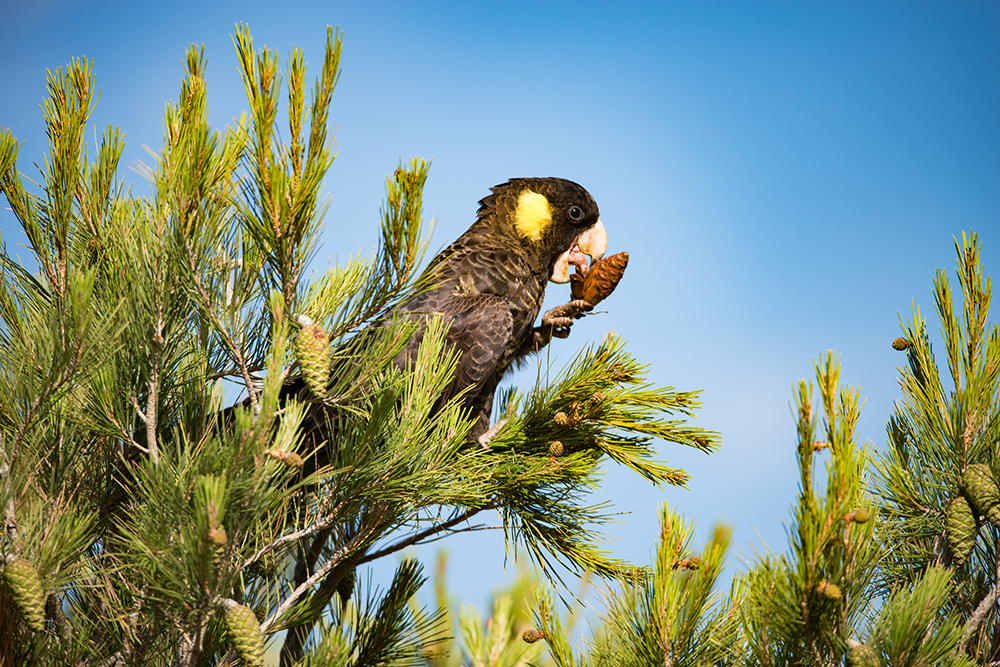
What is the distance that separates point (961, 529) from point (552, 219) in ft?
6.53

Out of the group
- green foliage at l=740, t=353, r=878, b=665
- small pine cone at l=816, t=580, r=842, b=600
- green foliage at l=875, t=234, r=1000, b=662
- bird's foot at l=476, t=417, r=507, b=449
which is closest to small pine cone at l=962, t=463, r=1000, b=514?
green foliage at l=875, t=234, r=1000, b=662

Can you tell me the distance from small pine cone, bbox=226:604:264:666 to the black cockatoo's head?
2.08 metres

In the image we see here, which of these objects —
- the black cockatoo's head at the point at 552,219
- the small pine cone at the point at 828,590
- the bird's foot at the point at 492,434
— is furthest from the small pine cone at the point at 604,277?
the small pine cone at the point at 828,590

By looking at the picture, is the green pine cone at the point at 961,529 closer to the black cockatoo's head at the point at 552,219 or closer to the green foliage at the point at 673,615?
the green foliage at the point at 673,615

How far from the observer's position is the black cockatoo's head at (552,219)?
303 cm

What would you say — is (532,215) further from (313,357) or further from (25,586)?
(25,586)

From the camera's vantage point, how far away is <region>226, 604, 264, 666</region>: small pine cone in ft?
3.74

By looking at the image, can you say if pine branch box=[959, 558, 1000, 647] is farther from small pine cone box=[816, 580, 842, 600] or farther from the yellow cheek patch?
the yellow cheek patch

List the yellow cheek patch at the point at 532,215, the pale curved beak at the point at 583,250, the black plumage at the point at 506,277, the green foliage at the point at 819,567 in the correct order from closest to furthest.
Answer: the green foliage at the point at 819,567 < the black plumage at the point at 506,277 < the yellow cheek patch at the point at 532,215 < the pale curved beak at the point at 583,250

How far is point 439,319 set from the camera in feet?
5.04

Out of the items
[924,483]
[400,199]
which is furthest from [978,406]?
[400,199]

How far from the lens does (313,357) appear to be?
3.91ft

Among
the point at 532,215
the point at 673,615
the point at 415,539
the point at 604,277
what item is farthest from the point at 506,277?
the point at 673,615

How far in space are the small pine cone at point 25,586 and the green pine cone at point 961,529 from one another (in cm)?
169
